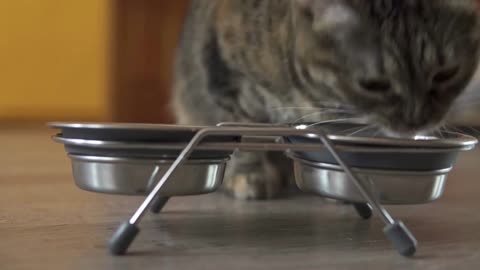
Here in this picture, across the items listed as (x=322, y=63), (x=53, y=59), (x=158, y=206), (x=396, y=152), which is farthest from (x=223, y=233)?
(x=53, y=59)

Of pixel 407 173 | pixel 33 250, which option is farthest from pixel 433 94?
pixel 33 250

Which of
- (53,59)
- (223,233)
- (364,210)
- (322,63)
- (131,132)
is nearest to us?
(131,132)

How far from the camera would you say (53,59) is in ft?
8.72

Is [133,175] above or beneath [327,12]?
beneath

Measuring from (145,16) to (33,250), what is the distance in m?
2.00

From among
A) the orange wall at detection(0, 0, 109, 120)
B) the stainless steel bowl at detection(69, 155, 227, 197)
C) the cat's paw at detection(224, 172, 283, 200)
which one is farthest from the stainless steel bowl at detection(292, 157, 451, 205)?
the orange wall at detection(0, 0, 109, 120)

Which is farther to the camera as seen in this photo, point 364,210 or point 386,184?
point 364,210

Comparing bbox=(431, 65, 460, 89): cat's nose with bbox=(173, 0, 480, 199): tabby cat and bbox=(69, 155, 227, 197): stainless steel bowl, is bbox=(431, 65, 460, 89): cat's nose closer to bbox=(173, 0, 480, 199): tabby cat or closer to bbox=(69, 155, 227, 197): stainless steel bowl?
bbox=(173, 0, 480, 199): tabby cat

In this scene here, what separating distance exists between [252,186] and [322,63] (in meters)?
0.24

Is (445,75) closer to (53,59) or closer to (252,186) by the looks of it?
(252,186)

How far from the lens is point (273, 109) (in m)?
1.15

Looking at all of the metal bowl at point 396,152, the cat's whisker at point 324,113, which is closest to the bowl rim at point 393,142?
the metal bowl at point 396,152

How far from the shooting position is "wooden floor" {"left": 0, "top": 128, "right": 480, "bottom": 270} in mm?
671

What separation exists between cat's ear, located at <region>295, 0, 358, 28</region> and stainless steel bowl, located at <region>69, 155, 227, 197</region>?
0.34m
